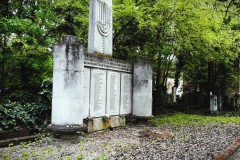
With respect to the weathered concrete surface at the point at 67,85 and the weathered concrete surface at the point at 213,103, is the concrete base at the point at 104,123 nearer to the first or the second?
the weathered concrete surface at the point at 67,85

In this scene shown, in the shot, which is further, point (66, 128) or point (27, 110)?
point (27, 110)

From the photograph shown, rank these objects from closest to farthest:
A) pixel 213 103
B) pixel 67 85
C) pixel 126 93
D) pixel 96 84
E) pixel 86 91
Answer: pixel 67 85, pixel 86 91, pixel 96 84, pixel 126 93, pixel 213 103

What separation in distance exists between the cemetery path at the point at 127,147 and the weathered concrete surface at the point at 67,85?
0.63 m

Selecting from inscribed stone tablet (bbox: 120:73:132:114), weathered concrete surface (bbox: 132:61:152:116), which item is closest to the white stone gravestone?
inscribed stone tablet (bbox: 120:73:132:114)

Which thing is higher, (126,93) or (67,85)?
(67,85)

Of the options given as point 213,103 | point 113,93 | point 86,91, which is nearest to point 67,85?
point 86,91

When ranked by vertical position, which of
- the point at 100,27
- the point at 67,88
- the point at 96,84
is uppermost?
the point at 100,27

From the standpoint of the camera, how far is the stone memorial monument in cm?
845

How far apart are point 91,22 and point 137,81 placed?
3304 mm

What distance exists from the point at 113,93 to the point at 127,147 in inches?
144

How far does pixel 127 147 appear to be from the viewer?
24.7 ft

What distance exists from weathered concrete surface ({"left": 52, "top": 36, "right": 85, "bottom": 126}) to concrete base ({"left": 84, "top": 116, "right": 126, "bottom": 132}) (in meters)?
0.93

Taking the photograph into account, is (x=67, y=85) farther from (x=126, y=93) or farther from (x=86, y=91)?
(x=126, y=93)

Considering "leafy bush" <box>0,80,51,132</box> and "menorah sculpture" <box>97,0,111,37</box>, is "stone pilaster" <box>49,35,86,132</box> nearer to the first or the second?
"menorah sculpture" <box>97,0,111,37</box>
